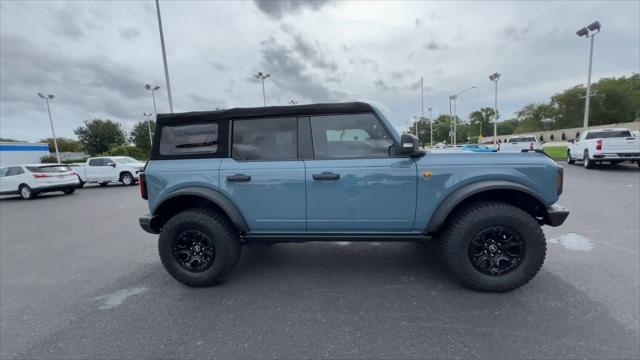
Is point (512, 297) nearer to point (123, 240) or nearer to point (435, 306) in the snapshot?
point (435, 306)

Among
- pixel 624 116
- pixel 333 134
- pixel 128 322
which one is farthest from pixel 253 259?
pixel 624 116

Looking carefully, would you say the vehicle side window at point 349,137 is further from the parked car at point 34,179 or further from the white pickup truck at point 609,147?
the parked car at point 34,179

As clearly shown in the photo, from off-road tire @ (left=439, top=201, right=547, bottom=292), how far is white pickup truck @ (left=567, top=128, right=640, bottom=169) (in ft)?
40.7

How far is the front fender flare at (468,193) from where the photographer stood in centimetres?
266

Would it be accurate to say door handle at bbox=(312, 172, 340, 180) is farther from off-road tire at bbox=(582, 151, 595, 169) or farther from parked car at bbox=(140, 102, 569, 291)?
off-road tire at bbox=(582, 151, 595, 169)

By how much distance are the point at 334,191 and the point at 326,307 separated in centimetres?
111

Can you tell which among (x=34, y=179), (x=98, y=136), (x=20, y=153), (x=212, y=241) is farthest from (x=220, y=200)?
(x=98, y=136)

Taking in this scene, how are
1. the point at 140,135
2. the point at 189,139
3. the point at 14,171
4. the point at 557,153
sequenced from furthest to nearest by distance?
1. the point at 140,135
2. the point at 557,153
3. the point at 14,171
4. the point at 189,139

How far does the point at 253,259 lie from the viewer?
376cm

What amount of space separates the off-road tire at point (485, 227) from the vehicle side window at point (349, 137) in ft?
3.54

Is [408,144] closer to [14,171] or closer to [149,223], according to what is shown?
[149,223]

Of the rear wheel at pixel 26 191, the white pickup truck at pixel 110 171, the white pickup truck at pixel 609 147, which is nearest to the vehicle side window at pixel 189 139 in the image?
the rear wheel at pixel 26 191

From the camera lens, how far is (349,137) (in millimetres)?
2959

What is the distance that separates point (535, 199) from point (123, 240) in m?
6.07
